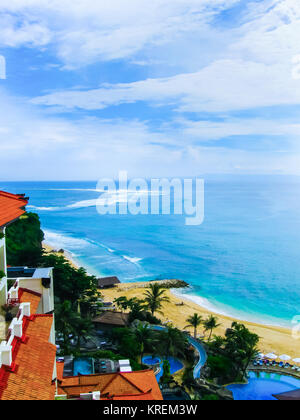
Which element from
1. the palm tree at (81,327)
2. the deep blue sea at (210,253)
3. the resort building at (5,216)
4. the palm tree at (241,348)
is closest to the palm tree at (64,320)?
the palm tree at (81,327)

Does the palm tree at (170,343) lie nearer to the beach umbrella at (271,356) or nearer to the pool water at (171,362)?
the pool water at (171,362)

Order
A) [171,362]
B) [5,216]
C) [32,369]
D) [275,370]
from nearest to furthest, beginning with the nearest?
[32,369], [5,216], [171,362], [275,370]

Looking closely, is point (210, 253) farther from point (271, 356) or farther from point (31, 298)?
point (31, 298)

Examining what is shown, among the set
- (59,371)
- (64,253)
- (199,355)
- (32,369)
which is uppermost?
(32,369)

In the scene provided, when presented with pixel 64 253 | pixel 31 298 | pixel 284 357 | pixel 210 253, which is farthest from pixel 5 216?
pixel 210 253

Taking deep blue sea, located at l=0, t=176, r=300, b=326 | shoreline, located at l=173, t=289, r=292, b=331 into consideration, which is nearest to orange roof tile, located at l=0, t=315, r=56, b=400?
shoreline, located at l=173, t=289, r=292, b=331

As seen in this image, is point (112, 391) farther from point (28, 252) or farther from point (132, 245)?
point (132, 245)
